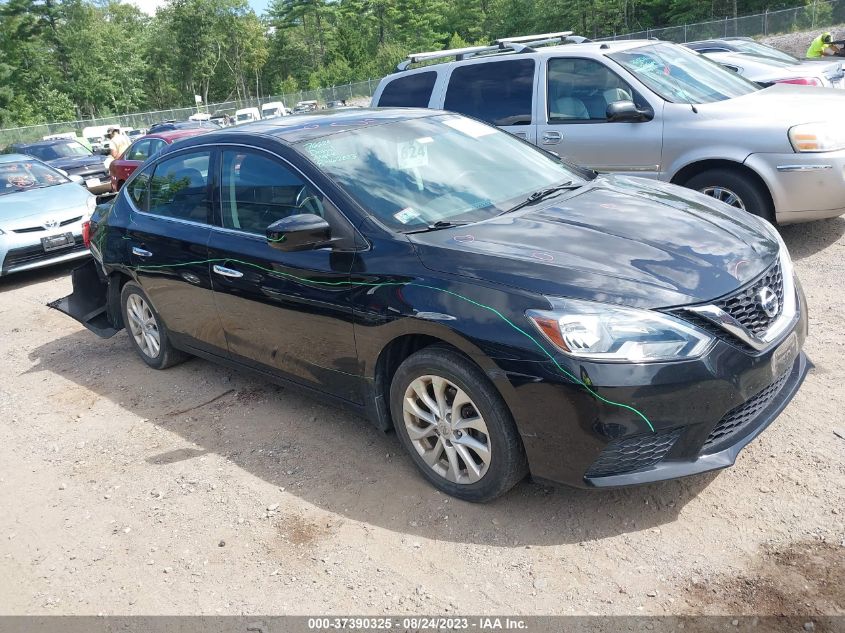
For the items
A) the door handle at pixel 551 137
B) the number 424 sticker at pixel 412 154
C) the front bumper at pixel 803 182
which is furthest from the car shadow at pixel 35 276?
the front bumper at pixel 803 182

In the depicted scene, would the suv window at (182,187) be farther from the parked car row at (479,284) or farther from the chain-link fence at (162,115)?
the chain-link fence at (162,115)

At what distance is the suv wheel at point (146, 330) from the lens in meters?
5.43

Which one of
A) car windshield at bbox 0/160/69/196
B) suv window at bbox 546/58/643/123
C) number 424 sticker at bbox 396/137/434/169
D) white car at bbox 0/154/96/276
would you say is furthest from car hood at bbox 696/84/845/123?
car windshield at bbox 0/160/69/196

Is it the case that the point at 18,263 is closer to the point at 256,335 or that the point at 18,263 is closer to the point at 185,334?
the point at 185,334

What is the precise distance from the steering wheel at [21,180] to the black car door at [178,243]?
6159 mm

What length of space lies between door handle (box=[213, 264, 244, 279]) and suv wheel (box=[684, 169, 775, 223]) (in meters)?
3.90

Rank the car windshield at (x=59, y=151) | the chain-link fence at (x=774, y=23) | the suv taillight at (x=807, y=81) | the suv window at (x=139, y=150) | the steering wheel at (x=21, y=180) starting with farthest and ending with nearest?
the chain-link fence at (x=774, y=23), the car windshield at (x=59, y=151), the suv window at (x=139, y=150), the steering wheel at (x=21, y=180), the suv taillight at (x=807, y=81)

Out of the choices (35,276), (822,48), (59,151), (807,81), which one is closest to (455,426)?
(35,276)

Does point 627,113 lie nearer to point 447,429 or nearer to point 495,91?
point 495,91

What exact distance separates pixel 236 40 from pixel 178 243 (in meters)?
82.9

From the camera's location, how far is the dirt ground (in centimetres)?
288

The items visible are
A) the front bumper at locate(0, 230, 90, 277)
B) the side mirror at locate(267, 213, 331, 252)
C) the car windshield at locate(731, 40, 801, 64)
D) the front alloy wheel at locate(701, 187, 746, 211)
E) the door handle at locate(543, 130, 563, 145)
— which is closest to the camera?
the side mirror at locate(267, 213, 331, 252)

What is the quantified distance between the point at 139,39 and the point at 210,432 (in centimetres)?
8176

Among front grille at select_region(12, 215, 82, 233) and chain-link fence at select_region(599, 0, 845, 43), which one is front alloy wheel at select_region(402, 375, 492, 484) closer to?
front grille at select_region(12, 215, 82, 233)
